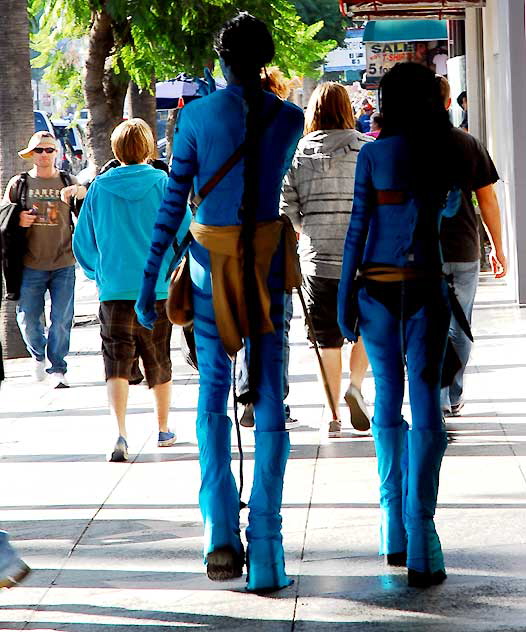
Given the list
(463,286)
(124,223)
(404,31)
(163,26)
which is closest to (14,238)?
(124,223)

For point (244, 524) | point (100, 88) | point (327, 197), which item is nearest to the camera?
point (244, 524)

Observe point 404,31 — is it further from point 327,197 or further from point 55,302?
point 327,197

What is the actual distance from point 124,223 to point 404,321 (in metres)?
3.19

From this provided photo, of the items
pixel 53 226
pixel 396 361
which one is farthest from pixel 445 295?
pixel 53 226

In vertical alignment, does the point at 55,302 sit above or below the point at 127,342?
below

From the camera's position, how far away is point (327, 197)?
26.9 ft

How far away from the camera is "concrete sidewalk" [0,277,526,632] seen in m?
4.90

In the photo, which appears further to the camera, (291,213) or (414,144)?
(291,213)

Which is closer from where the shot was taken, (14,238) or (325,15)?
(14,238)

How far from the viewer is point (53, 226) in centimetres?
1112

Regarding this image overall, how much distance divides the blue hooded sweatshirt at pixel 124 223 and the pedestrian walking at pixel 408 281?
285 cm

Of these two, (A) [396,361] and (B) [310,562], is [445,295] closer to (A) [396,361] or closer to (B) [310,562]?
(A) [396,361]

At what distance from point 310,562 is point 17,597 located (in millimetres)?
1117

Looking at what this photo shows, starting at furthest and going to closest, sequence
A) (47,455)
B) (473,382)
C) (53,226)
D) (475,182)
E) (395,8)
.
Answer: (395,8) → (53,226) → (473,382) → (47,455) → (475,182)
